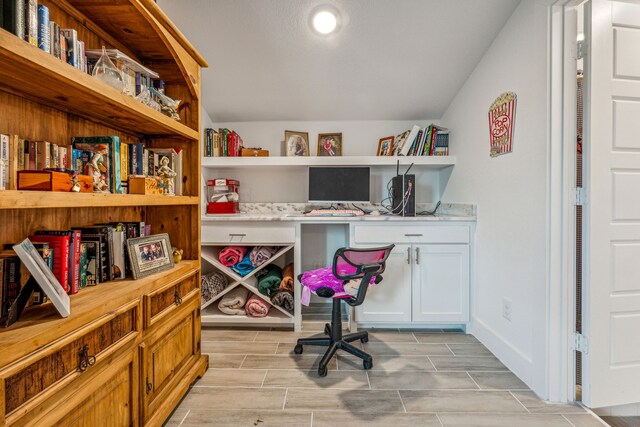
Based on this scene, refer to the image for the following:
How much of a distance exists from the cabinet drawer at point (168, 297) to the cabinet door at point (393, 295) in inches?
48.1

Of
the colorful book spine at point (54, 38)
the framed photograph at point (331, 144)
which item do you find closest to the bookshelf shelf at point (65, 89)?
the colorful book spine at point (54, 38)

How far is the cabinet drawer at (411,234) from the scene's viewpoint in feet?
7.46

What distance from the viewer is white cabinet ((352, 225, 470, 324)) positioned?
2279 mm

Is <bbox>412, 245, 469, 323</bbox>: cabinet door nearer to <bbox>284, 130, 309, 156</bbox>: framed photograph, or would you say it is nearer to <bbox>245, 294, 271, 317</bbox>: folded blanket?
<bbox>245, 294, 271, 317</bbox>: folded blanket

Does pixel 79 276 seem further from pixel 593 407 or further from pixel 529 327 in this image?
pixel 593 407

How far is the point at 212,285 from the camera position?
2406mm

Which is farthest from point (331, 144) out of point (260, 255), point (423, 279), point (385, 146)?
point (423, 279)

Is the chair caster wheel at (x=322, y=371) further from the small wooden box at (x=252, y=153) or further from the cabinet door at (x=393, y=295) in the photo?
the small wooden box at (x=252, y=153)

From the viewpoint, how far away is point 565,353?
1491mm

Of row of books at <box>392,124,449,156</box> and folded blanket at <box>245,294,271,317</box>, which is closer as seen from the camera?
folded blanket at <box>245,294,271,317</box>

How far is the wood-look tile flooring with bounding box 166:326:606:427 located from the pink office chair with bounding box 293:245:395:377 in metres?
0.09

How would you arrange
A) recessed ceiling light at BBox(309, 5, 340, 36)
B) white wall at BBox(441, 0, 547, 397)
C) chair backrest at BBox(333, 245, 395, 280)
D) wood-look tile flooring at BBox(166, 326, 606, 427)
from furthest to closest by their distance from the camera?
recessed ceiling light at BBox(309, 5, 340, 36)
chair backrest at BBox(333, 245, 395, 280)
white wall at BBox(441, 0, 547, 397)
wood-look tile flooring at BBox(166, 326, 606, 427)

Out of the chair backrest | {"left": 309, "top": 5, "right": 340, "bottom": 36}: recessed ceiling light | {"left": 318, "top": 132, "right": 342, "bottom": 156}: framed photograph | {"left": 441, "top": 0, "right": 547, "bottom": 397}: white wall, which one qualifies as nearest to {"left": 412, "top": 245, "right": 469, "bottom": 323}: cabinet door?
{"left": 441, "top": 0, "right": 547, "bottom": 397}: white wall

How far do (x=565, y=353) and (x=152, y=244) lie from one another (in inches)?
81.7
